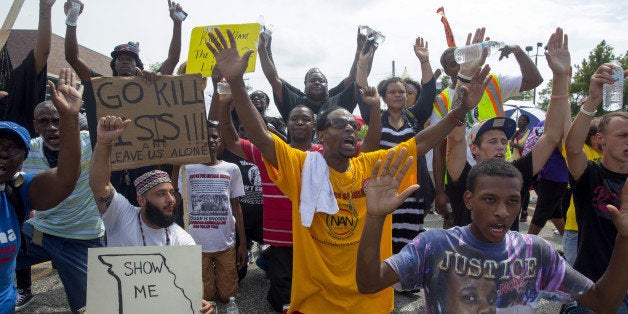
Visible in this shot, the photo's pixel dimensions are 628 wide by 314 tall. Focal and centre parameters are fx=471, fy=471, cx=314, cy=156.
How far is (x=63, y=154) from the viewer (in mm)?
2580

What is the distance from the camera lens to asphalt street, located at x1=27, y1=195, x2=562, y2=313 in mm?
4680

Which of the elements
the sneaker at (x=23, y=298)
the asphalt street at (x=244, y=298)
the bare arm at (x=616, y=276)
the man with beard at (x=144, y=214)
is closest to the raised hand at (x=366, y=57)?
the man with beard at (x=144, y=214)

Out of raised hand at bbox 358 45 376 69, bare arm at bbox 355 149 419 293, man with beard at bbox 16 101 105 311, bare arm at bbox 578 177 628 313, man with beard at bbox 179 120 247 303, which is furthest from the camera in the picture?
man with beard at bbox 179 120 247 303

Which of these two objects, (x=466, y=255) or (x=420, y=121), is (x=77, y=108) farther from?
(x=420, y=121)

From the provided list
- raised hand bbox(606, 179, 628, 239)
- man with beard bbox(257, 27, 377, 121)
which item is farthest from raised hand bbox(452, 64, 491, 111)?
man with beard bbox(257, 27, 377, 121)

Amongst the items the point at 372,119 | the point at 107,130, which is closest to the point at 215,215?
the point at 372,119

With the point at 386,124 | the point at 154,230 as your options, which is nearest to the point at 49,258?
the point at 154,230

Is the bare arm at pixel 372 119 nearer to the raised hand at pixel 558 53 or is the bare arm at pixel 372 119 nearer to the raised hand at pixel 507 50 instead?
the raised hand at pixel 507 50

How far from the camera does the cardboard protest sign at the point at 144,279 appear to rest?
8.66 feet

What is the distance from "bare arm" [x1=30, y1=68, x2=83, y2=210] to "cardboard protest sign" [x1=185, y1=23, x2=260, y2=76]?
2399 mm

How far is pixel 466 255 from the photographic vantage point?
2.21 m

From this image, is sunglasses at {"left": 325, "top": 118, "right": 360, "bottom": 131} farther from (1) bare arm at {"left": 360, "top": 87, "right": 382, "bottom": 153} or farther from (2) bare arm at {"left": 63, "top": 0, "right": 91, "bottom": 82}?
(2) bare arm at {"left": 63, "top": 0, "right": 91, "bottom": 82}

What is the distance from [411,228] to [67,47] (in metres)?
3.70

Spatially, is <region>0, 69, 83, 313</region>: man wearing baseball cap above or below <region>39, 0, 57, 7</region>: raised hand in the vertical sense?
below
